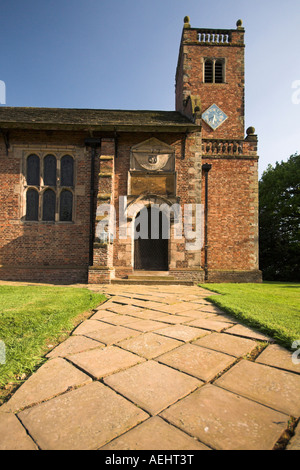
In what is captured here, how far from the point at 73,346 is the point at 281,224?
2033 centimetres

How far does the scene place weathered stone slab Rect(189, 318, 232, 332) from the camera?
301 centimetres

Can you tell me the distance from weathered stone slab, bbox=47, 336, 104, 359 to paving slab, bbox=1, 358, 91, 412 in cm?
16

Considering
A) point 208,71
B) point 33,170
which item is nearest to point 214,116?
point 208,71

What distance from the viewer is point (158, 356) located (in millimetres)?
2209

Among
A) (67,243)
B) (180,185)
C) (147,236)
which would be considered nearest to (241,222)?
(180,185)

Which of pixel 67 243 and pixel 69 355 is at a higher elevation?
pixel 67 243

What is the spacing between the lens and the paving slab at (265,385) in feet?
4.99

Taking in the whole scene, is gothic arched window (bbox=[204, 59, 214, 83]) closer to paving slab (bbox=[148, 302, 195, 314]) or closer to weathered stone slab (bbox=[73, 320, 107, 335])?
paving slab (bbox=[148, 302, 195, 314])

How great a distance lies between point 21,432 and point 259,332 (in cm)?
253

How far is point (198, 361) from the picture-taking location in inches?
82.3

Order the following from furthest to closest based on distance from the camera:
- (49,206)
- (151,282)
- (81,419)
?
(49,206), (151,282), (81,419)

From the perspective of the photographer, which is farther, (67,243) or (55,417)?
(67,243)

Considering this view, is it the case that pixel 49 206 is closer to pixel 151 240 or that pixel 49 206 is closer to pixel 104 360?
pixel 151 240

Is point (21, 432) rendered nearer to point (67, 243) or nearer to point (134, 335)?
point (134, 335)
